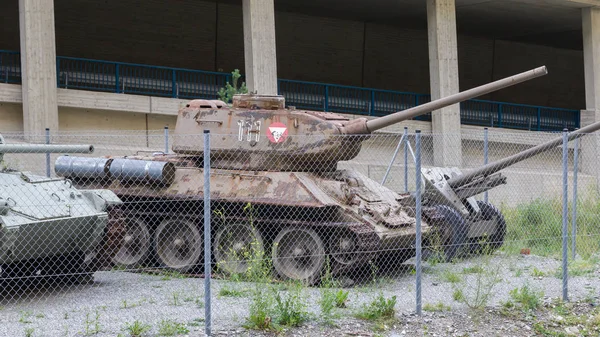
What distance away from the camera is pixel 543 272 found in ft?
42.7

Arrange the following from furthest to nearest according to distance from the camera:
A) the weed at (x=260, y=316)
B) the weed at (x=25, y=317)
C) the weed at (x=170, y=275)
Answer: the weed at (x=170, y=275), the weed at (x=25, y=317), the weed at (x=260, y=316)

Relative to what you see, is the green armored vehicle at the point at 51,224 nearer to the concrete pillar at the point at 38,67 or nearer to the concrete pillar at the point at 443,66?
the concrete pillar at the point at 38,67

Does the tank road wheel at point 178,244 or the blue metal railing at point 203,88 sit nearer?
the tank road wheel at point 178,244

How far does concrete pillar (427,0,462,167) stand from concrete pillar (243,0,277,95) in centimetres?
492

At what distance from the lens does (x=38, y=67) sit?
18.5 meters

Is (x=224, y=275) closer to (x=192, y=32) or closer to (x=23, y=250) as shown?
(x=23, y=250)

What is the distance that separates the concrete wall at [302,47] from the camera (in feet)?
85.0

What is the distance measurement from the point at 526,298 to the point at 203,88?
1533cm

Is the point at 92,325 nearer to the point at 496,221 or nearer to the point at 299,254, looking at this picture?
the point at 299,254

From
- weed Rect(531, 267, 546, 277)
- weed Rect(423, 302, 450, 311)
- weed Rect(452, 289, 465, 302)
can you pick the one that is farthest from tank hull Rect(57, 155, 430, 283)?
weed Rect(531, 267, 546, 277)

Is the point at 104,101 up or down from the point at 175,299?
up

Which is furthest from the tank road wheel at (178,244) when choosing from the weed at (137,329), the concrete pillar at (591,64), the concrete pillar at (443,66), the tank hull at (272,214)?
the concrete pillar at (591,64)

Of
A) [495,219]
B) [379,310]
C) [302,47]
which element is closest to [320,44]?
[302,47]

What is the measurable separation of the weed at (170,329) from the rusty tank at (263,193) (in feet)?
8.78
